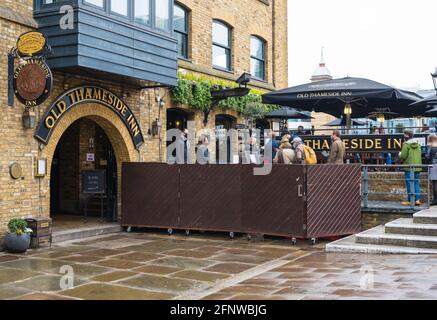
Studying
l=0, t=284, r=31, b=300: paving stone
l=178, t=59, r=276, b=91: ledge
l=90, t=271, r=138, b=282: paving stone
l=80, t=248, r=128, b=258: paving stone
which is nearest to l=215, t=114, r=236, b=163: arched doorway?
l=178, t=59, r=276, b=91: ledge

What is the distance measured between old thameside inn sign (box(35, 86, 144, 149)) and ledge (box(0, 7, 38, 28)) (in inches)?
60.2

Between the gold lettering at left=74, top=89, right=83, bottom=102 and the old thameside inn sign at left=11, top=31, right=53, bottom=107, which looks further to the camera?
the gold lettering at left=74, top=89, right=83, bottom=102

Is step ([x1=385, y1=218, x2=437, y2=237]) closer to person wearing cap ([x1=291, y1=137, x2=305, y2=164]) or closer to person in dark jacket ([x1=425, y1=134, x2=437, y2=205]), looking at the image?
person in dark jacket ([x1=425, y1=134, x2=437, y2=205])

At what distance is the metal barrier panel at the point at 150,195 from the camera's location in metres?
12.2

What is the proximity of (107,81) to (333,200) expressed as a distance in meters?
5.79

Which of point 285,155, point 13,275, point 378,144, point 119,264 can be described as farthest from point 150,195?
point 378,144

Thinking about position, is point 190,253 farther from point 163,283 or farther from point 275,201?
point 163,283

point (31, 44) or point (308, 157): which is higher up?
point (31, 44)

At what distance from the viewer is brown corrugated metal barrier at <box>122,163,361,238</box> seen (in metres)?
10.8

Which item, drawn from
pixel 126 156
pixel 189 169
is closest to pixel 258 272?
pixel 189 169

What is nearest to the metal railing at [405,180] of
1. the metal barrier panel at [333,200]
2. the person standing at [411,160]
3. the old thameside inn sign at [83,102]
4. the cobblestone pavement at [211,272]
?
the person standing at [411,160]

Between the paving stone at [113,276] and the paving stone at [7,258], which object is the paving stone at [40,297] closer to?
the paving stone at [113,276]

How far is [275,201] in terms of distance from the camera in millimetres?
11039
